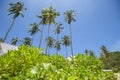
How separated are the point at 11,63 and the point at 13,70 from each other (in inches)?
5.8

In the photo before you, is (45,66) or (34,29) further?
(34,29)

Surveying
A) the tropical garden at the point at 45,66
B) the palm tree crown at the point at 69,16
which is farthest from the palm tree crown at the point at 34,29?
the tropical garden at the point at 45,66

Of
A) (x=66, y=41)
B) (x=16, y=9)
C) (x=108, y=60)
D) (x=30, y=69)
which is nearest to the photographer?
(x=30, y=69)

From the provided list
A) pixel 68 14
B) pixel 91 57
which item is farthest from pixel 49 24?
pixel 91 57

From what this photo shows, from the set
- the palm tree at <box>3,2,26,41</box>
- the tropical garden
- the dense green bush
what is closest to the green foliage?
the palm tree at <box>3,2,26,41</box>

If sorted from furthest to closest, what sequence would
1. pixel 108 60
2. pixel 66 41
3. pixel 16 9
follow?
pixel 108 60 → pixel 66 41 → pixel 16 9

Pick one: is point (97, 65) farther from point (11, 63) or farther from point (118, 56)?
point (118, 56)

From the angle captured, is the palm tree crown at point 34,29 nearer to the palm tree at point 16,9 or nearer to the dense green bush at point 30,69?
the palm tree at point 16,9

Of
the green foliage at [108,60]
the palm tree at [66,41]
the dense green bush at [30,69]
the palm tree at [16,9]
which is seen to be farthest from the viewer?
the green foliage at [108,60]

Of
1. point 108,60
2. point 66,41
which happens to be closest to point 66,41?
point 66,41

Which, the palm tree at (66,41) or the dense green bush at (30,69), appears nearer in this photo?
the dense green bush at (30,69)

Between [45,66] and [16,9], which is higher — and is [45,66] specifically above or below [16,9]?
below

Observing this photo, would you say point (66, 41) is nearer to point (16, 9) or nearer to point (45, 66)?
point (16, 9)

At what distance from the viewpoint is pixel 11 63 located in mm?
3619
